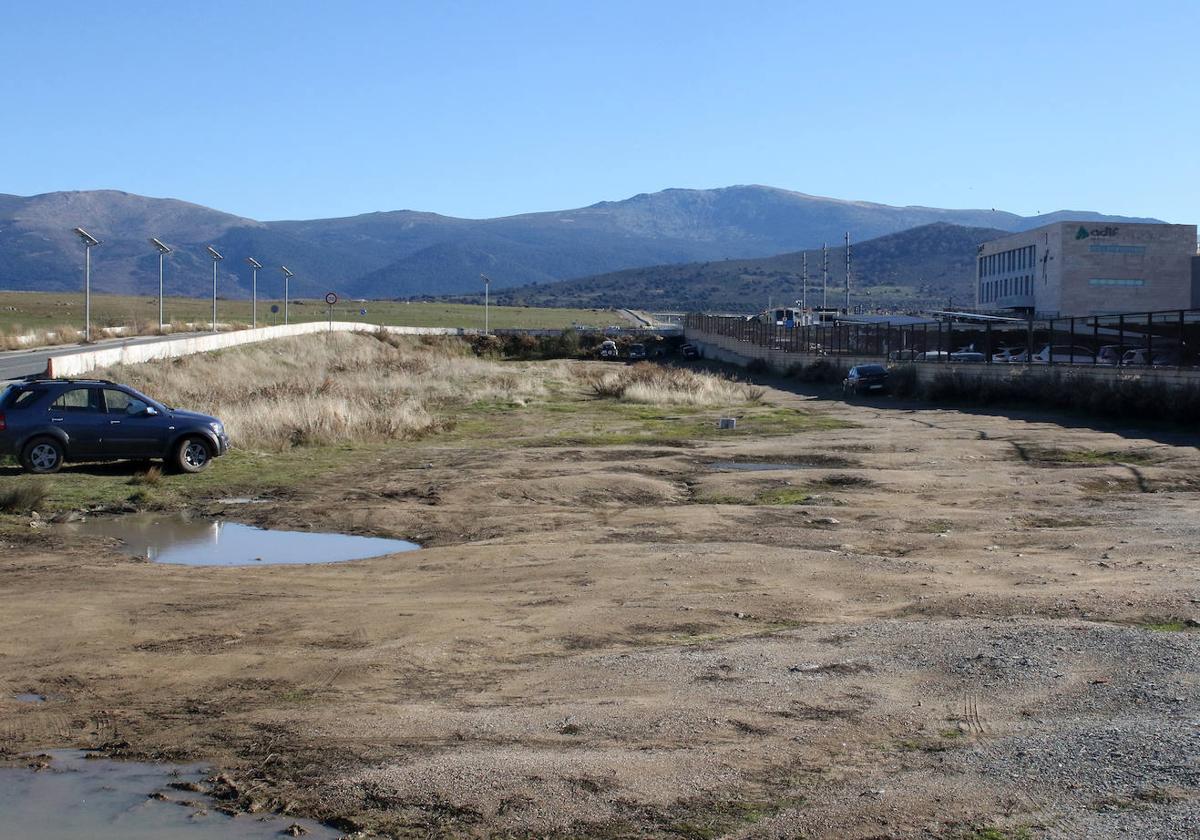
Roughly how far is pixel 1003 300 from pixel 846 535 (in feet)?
442

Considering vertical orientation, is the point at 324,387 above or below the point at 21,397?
below

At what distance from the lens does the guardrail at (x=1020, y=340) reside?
127ft

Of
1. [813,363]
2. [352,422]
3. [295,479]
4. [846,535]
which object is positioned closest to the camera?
[846,535]

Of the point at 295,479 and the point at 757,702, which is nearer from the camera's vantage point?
the point at 757,702

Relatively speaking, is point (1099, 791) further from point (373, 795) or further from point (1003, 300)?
point (1003, 300)

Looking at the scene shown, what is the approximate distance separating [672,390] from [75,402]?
32.6 meters

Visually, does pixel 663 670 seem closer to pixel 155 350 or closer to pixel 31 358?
pixel 155 350

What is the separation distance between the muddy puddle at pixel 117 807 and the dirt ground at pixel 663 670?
236 mm

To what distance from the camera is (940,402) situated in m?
50.8

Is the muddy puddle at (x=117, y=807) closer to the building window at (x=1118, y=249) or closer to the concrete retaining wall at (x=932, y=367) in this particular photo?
the concrete retaining wall at (x=932, y=367)

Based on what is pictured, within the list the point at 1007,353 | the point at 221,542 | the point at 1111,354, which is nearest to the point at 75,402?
the point at 221,542

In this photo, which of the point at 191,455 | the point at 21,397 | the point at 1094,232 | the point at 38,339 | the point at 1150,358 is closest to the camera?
the point at 21,397

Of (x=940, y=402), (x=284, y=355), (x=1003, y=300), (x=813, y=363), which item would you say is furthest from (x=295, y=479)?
(x=1003, y=300)

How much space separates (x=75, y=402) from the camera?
23.5m
